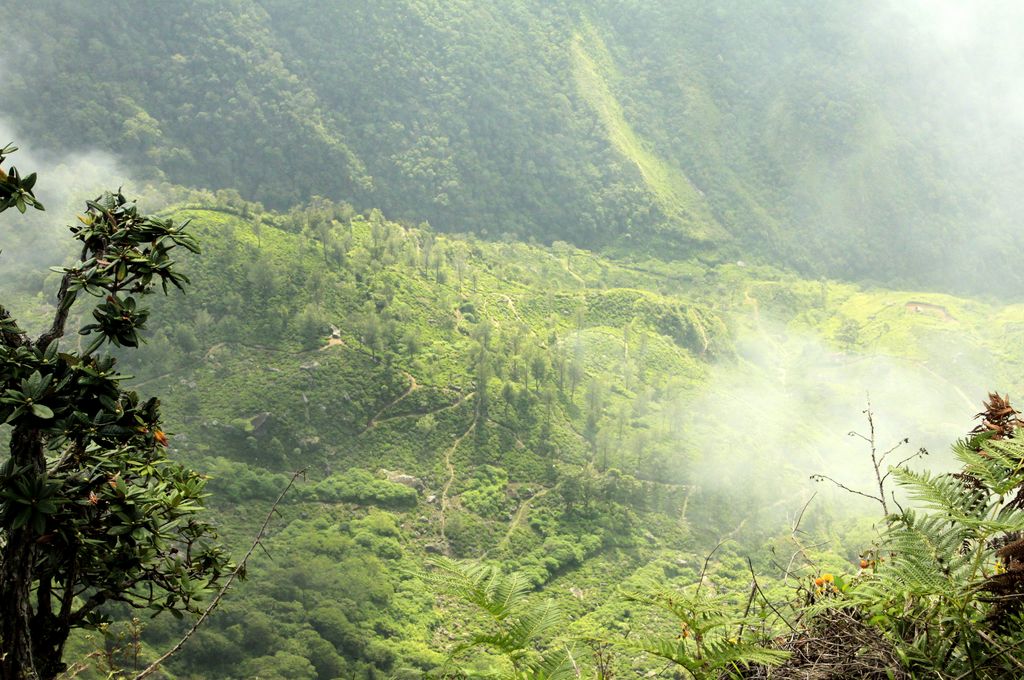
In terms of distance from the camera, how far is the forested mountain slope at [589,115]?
91438mm

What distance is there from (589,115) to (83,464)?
11076 centimetres

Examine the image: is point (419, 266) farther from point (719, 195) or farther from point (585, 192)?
point (719, 195)

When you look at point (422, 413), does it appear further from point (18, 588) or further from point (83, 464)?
point (18, 588)

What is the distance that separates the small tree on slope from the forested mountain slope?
89.1 metres

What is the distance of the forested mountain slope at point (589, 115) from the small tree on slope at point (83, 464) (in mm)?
89104

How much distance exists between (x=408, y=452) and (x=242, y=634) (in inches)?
706

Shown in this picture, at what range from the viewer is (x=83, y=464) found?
3.56 metres

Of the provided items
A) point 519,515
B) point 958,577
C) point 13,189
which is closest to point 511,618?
point 958,577

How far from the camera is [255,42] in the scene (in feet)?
333

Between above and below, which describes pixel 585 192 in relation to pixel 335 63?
below

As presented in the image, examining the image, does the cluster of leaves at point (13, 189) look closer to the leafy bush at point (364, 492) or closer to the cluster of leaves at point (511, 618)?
the cluster of leaves at point (511, 618)

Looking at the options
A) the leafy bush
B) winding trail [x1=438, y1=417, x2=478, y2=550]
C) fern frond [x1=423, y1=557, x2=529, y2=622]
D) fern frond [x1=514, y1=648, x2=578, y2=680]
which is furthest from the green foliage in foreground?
the leafy bush

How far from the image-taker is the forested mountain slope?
91.4 meters

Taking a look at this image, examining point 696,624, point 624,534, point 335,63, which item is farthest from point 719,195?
point 696,624
